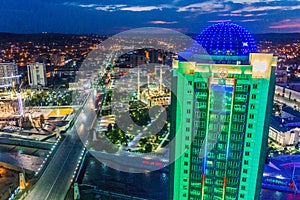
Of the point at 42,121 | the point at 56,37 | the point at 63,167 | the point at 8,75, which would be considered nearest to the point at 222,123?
the point at 63,167

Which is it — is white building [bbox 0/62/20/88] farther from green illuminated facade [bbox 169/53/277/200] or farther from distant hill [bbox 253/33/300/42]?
distant hill [bbox 253/33/300/42]

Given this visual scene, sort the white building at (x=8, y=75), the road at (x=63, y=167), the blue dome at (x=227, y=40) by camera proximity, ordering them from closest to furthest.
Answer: the blue dome at (x=227, y=40) → the road at (x=63, y=167) → the white building at (x=8, y=75)

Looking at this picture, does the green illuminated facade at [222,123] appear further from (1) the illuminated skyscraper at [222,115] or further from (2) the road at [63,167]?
(2) the road at [63,167]

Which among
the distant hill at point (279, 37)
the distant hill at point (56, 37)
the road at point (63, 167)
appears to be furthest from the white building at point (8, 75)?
the distant hill at point (279, 37)

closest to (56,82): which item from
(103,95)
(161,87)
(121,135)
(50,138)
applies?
(103,95)

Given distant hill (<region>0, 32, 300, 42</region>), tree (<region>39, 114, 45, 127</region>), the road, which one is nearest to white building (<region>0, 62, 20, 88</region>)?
tree (<region>39, 114, 45, 127</region>)

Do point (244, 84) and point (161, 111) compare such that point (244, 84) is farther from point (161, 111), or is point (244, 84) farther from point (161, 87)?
point (161, 87)

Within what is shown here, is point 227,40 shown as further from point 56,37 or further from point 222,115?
point 56,37
